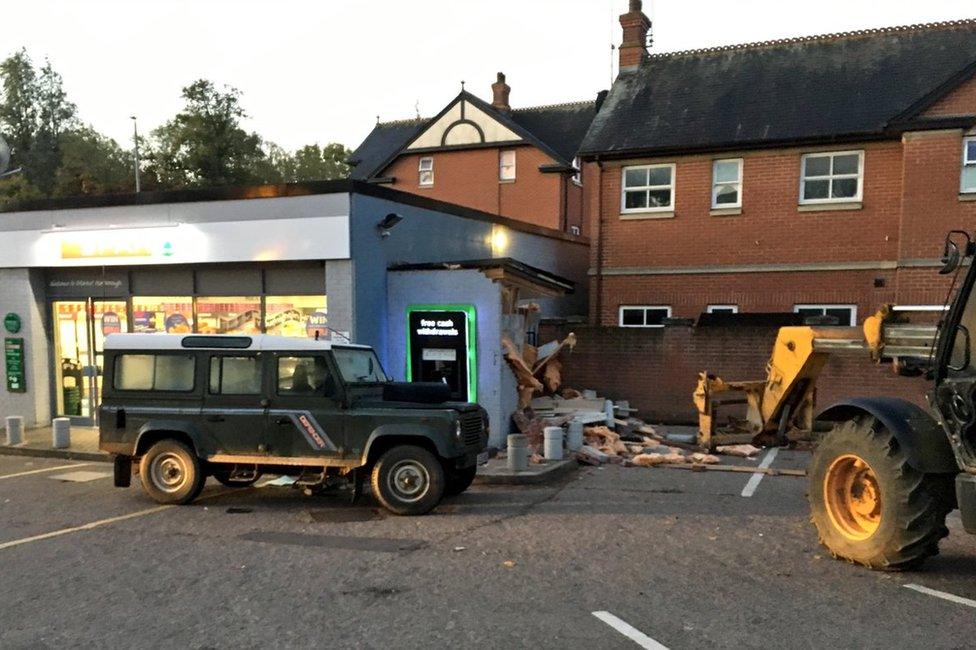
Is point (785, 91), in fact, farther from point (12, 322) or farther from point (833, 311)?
point (12, 322)

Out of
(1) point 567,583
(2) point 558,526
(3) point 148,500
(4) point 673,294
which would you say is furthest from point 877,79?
(3) point 148,500

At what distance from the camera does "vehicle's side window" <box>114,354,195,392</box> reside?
29.5ft

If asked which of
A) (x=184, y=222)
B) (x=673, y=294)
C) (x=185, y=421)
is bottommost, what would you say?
(x=185, y=421)

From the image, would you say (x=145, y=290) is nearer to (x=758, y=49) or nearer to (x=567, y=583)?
(x=567, y=583)

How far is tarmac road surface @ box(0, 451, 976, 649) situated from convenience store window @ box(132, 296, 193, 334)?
4895 millimetres

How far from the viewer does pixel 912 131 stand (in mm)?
16281

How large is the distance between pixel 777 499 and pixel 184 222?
10545 millimetres

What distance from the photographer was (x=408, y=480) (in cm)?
831

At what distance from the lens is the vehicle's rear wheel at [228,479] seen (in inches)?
356

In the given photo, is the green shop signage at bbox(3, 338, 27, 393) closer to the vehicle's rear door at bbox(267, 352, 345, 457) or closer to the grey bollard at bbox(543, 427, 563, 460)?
the vehicle's rear door at bbox(267, 352, 345, 457)

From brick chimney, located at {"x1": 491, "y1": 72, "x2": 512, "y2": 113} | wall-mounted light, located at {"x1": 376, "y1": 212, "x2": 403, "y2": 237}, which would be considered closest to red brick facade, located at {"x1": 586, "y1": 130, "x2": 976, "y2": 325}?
wall-mounted light, located at {"x1": 376, "y1": 212, "x2": 403, "y2": 237}

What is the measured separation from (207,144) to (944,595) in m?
50.2

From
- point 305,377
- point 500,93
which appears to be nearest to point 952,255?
point 305,377

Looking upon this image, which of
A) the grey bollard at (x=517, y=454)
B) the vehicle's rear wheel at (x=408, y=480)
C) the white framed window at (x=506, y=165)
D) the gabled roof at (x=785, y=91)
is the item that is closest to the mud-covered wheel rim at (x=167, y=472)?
the vehicle's rear wheel at (x=408, y=480)
